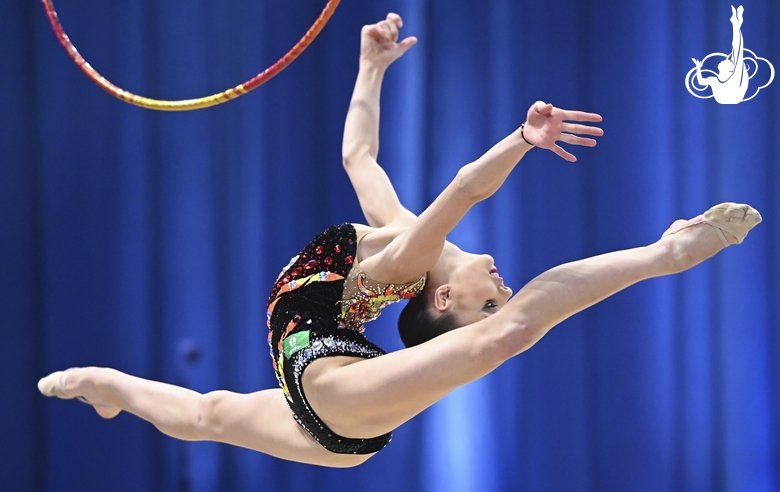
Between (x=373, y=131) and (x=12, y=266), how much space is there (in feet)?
4.86

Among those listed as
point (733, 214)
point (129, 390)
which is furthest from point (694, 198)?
point (129, 390)

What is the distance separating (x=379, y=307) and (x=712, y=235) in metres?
0.79

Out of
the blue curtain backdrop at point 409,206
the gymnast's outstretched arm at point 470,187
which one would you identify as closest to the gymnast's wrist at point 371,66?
the blue curtain backdrop at point 409,206

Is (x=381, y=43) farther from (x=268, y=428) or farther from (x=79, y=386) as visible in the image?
(x=79, y=386)

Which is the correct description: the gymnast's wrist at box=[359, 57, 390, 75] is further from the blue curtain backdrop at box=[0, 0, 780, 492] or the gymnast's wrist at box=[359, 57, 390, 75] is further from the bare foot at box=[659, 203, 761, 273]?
the bare foot at box=[659, 203, 761, 273]

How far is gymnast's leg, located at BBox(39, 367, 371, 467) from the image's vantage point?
2.14m

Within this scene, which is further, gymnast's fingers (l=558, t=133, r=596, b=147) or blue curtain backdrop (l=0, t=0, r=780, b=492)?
blue curtain backdrop (l=0, t=0, r=780, b=492)

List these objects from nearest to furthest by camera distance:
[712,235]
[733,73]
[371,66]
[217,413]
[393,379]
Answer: [712,235] < [393,379] < [217,413] < [371,66] < [733,73]

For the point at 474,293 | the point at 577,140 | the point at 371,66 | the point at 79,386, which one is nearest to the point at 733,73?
the point at 371,66

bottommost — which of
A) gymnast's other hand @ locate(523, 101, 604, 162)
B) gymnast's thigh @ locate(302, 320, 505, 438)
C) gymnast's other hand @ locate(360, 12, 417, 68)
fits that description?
gymnast's thigh @ locate(302, 320, 505, 438)

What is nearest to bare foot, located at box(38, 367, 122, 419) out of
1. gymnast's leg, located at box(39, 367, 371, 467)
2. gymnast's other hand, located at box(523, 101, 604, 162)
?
gymnast's leg, located at box(39, 367, 371, 467)

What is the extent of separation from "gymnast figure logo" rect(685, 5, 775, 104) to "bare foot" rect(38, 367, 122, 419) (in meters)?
2.01

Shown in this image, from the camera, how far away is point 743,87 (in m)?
2.94

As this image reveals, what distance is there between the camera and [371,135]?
249cm
